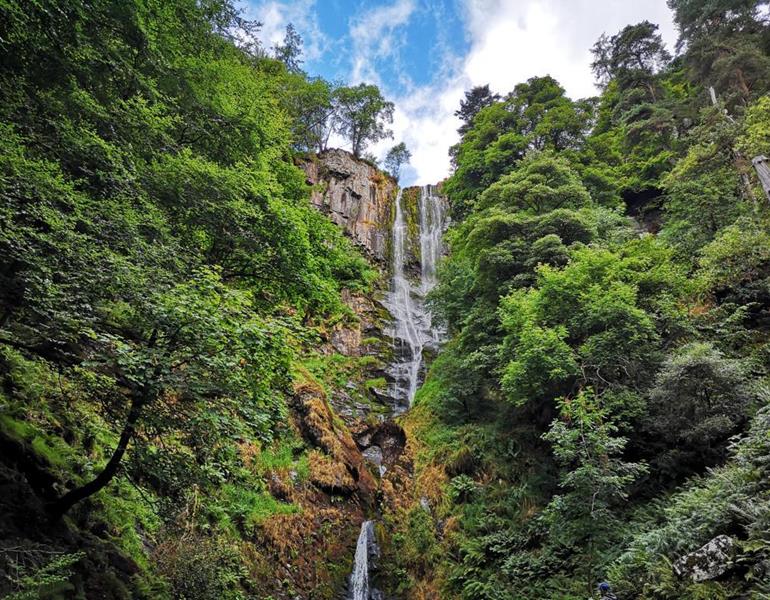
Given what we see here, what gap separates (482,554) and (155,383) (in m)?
8.84

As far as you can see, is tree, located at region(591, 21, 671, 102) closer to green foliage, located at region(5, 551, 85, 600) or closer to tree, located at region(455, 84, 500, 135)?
tree, located at region(455, 84, 500, 135)

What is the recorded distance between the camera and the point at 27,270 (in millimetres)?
3711

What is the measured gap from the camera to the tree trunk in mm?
4180

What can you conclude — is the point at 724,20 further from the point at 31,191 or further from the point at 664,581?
the point at 31,191

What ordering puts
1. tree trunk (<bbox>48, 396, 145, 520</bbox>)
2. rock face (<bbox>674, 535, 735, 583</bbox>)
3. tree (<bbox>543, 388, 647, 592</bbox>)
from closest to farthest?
tree trunk (<bbox>48, 396, 145, 520</bbox>) → rock face (<bbox>674, 535, 735, 583</bbox>) → tree (<bbox>543, 388, 647, 592</bbox>)

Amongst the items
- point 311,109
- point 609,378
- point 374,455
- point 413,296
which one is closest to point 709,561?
point 609,378

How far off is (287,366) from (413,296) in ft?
75.3

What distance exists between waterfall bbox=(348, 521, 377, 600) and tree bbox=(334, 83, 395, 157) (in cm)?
3038

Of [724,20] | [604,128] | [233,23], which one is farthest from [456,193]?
[233,23]

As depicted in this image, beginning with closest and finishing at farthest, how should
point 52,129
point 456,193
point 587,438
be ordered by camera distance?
1. point 52,129
2. point 587,438
3. point 456,193

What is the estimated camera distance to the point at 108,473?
4.57 metres

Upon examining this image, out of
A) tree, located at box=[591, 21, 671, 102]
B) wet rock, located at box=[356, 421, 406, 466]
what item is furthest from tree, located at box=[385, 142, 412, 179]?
wet rock, located at box=[356, 421, 406, 466]

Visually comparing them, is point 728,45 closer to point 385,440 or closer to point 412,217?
point 412,217

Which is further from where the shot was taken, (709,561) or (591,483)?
(591,483)
